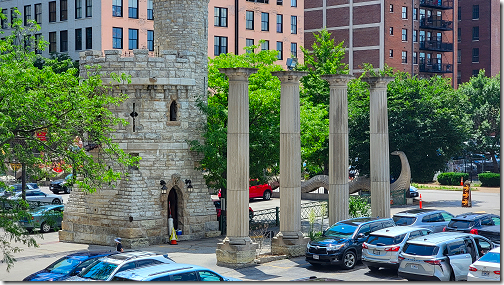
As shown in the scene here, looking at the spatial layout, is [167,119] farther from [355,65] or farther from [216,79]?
[355,65]

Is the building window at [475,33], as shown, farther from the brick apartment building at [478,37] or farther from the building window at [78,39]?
the building window at [78,39]

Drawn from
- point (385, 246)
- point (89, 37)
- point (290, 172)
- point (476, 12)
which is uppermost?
point (476, 12)

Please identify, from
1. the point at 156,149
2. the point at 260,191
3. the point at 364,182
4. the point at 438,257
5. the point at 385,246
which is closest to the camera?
the point at 438,257

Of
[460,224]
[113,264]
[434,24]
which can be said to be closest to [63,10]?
[434,24]

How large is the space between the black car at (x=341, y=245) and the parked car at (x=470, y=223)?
3221 millimetres

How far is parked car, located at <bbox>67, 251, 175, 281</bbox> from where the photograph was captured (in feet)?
Result: 58.2

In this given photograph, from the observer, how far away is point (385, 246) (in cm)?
2262

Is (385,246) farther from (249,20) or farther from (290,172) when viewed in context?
(249,20)

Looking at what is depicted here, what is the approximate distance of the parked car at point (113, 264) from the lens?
17.7 metres

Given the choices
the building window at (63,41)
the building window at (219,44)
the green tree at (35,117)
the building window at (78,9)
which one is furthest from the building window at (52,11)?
the green tree at (35,117)

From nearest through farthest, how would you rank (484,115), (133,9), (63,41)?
(133,9) < (484,115) < (63,41)

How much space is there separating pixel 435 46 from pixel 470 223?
60.6 metres

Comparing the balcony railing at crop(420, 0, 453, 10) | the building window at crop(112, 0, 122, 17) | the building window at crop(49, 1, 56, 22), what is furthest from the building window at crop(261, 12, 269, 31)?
the building window at crop(49, 1, 56, 22)

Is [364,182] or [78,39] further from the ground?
[78,39]
